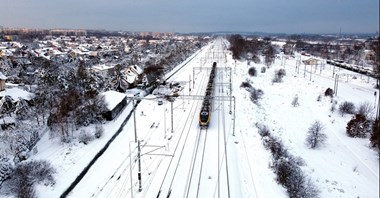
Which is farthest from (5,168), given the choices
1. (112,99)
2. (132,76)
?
(132,76)

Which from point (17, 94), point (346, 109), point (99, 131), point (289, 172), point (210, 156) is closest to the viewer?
point (289, 172)

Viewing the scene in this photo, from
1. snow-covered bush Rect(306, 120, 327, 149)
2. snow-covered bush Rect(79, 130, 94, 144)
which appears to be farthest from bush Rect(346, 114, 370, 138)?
snow-covered bush Rect(79, 130, 94, 144)

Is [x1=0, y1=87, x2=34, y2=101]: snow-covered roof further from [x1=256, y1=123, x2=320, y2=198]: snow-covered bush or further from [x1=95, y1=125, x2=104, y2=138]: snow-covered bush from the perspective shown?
[x1=256, y1=123, x2=320, y2=198]: snow-covered bush

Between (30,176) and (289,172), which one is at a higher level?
(30,176)

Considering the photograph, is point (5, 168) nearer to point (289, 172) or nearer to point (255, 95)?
point (289, 172)

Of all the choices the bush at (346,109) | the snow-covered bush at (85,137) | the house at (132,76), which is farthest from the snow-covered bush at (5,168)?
the bush at (346,109)

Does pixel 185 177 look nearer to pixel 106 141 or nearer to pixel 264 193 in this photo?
pixel 264 193
